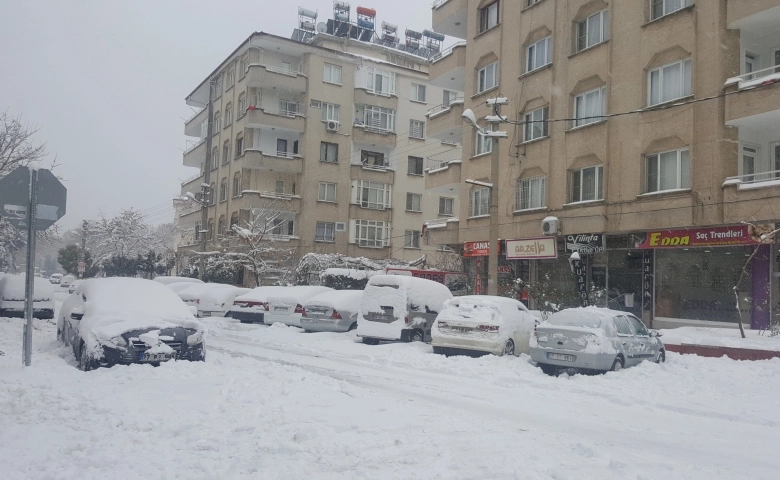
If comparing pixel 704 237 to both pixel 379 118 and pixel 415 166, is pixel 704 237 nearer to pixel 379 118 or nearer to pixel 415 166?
pixel 415 166

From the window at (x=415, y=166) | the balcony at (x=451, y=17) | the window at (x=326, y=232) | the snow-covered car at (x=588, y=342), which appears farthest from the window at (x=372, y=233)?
the snow-covered car at (x=588, y=342)

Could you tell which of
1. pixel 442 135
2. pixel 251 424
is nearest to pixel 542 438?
pixel 251 424

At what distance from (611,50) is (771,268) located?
9243mm

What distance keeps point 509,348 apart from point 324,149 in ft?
106

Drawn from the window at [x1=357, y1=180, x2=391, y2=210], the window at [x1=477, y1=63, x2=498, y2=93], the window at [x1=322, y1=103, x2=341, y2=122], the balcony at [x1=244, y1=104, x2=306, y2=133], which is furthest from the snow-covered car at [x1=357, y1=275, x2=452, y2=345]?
the window at [x1=322, y1=103, x2=341, y2=122]

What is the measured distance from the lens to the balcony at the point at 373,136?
45250 mm

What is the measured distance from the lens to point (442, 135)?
109 ft

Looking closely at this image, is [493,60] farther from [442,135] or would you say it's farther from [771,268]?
[771,268]

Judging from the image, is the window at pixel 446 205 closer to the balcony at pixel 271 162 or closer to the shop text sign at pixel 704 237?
the balcony at pixel 271 162

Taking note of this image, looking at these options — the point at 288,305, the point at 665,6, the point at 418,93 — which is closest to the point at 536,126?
the point at 665,6

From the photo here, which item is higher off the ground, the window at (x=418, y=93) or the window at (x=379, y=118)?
the window at (x=418, y=93)

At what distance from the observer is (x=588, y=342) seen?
1195cm

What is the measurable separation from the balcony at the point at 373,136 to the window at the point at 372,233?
5.40 metres

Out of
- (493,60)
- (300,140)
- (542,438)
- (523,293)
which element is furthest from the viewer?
(300,140)
